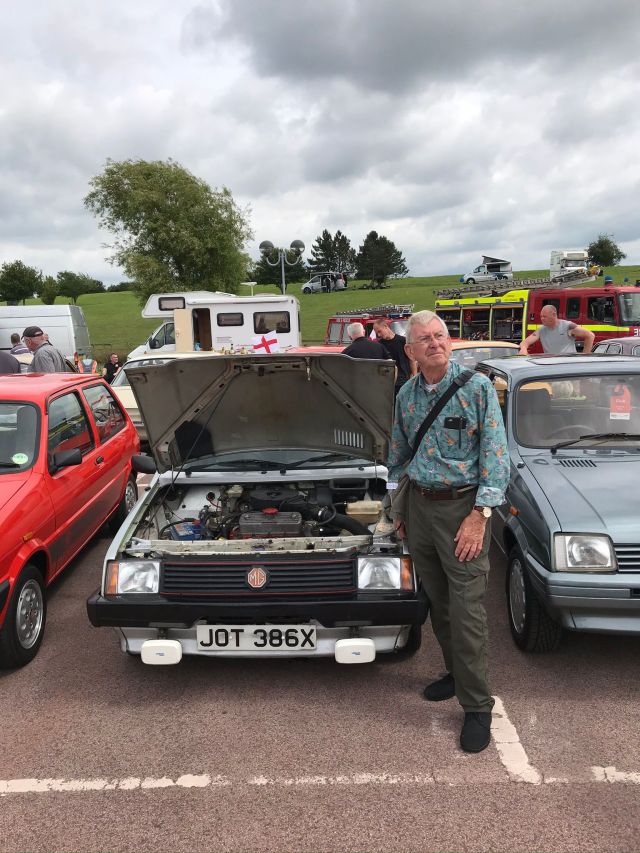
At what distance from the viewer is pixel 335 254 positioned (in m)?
110

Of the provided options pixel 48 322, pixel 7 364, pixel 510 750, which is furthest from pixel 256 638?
pixel 48 322

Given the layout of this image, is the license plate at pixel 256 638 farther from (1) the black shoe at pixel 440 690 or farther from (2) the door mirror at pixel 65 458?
(2) the door mirror at pixel 65 458

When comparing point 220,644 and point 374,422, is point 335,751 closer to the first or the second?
point 220,644

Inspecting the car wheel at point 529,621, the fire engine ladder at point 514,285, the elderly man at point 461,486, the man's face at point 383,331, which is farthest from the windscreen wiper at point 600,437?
the fire engine ladder at point 514,285

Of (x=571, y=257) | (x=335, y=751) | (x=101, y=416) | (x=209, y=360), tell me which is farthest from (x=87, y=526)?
(x=571, y=257)

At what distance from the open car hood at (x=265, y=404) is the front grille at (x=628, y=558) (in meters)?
1.52

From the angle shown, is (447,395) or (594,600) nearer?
(447,395)

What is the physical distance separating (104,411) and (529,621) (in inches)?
164

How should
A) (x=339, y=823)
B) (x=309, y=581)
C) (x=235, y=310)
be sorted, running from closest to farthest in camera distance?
1. (x=339, y=823)
2. (x=309, y=581)
3. (x=235, y=310)

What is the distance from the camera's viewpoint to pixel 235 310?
1367cm

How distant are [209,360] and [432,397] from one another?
159 cm

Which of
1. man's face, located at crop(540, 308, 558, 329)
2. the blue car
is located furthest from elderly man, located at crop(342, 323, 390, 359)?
the blue car

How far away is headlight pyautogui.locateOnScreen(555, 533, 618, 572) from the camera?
10.6 feet

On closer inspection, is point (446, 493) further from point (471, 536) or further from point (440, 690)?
point (440, 690)
